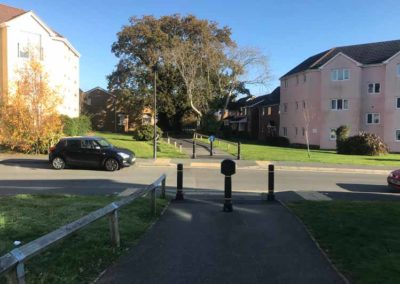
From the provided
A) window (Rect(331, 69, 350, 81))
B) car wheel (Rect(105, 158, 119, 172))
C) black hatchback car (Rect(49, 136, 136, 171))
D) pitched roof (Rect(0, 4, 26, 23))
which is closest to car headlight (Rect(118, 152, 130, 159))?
black hatchback car (Rect(49, 136, 136, 171))

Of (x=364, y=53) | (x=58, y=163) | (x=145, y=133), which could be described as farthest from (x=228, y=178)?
(x=364, y=53)

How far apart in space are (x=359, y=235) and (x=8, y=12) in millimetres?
37690

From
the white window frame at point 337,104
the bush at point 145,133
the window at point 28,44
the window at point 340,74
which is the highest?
the window at point 28,44

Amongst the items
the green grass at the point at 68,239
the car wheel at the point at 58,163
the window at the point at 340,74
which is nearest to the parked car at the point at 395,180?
the green grass at the point at 68,239

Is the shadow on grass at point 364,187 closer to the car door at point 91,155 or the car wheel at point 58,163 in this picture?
the car door at point 91,155

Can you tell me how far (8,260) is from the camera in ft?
11.0

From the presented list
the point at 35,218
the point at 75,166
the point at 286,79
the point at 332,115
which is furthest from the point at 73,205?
the point at 286,79

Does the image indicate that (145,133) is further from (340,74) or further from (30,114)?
(340,74)

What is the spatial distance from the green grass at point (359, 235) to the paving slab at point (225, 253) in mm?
233

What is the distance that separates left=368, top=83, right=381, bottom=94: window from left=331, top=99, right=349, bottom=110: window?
2462 mm

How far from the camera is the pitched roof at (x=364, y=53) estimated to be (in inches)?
1834

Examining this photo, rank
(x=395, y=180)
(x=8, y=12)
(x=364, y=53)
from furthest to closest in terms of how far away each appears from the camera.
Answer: (x=364, y=53)
(x=8, y=12)
(x=395, y=180)

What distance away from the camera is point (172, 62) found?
196ft

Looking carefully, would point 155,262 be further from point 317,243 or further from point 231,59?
point 231,59
